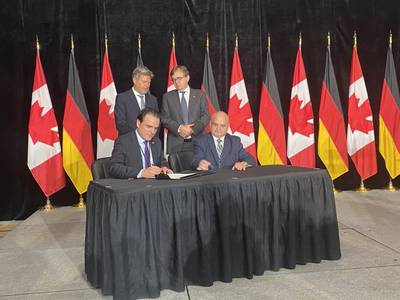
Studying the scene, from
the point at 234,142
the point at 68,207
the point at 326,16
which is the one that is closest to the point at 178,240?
the point at 234,142

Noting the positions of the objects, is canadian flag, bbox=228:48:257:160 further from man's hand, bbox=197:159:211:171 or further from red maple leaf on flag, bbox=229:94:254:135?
man's hand, bbox=197:159:211:171

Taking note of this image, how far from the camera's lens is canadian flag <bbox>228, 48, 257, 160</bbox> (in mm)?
5488

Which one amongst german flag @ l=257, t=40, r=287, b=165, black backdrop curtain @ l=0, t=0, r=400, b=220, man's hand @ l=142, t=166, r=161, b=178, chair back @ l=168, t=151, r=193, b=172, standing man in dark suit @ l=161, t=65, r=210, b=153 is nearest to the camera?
man's hand @ l=142, t=166, r=161, b=178

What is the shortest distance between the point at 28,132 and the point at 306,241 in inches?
143

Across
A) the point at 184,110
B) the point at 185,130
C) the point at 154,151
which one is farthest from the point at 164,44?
the point at 154,151

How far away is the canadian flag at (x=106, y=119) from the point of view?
5.24 metres

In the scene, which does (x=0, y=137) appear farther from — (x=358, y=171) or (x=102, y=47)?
(x=358, y=171)

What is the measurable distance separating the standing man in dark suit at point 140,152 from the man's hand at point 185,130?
3.44ft

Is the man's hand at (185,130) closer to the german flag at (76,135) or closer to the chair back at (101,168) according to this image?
the chair back at (101,168)

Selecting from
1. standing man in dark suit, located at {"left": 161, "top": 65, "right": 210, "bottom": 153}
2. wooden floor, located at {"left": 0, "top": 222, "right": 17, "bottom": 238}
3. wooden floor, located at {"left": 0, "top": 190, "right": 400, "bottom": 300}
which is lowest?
wooden floor, located at {"left": 0, "top": 222, "right": 17, "bottom": 238}

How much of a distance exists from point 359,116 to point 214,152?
3.00 metres

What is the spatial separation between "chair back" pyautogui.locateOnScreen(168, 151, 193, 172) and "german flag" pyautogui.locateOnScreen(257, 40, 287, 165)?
7.16 ft

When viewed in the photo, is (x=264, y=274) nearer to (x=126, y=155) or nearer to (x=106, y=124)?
(x=126, y=155)

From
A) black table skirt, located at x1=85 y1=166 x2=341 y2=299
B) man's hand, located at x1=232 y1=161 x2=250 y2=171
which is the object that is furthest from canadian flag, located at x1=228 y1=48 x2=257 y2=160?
black table skirt, located at x1=85 y1=166 x2=341 y2=299
